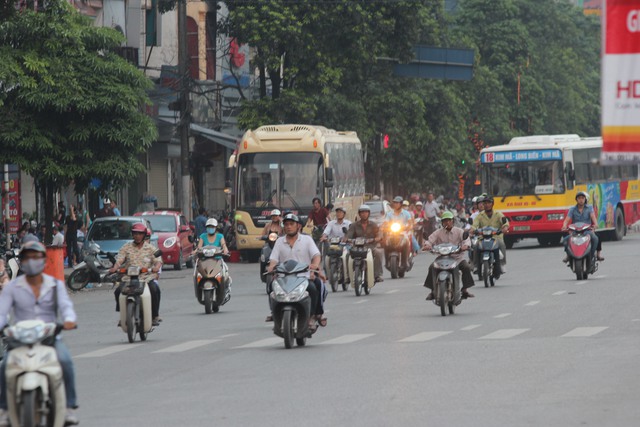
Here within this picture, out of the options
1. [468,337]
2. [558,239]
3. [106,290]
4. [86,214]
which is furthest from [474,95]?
[468,337]

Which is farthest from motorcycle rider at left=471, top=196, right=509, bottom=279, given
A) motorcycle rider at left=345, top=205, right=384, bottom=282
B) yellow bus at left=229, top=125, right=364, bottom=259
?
yellow bus at left=229, top=125, right=364, bottom=259

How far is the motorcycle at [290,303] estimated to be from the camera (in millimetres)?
17578

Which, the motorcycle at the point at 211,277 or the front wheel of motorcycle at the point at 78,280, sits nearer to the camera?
the motorcycle at the point at 211,277

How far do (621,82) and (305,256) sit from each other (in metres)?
7.32

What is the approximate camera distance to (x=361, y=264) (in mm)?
27812

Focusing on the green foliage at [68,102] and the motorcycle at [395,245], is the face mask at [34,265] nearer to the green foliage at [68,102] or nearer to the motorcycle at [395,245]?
the green foliage at [68,102]

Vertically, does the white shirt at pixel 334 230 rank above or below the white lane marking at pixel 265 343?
above

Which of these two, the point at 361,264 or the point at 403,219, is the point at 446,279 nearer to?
the point at 361,264

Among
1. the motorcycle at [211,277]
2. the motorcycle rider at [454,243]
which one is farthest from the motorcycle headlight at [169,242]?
the motorcycle rider at [454,243]

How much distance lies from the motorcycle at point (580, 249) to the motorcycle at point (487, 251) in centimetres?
133

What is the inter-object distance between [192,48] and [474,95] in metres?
22.2

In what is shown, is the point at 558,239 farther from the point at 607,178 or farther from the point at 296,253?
the point at 296,253

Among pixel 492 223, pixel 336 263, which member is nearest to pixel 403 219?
pixel 336 263

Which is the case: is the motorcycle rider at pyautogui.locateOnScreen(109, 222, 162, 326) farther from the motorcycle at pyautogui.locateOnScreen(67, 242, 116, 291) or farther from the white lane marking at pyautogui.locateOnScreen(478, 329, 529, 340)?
the motorcycle at pyautogui.locateOnScreen(67, 242, 116, 291)
